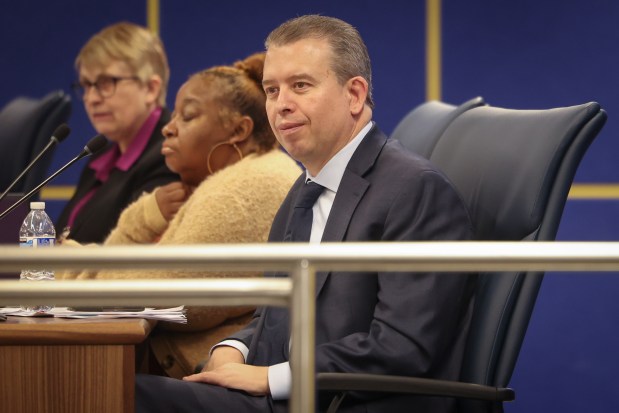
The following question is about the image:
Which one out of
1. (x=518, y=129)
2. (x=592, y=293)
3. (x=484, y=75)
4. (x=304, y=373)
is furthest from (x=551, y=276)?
(x=304, y=373)

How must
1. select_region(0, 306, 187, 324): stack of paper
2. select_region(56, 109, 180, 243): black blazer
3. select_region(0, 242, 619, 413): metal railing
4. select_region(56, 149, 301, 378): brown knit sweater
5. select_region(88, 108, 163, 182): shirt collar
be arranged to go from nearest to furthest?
select_region(0, 242, 619, 413): metal railing
select_region(0, 306, 187, 324): stack of paper
select_region(56, 149, 301, 378): brown knit sweater
select_region(56, 109, 180, 243): black blazer
select_region(88, 108, 163, 182): shirt collar

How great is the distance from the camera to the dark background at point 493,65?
4188mm

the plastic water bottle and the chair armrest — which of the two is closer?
the chair armrest

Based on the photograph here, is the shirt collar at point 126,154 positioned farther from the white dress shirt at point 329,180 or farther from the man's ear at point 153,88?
the white dress shirt at point 329,180

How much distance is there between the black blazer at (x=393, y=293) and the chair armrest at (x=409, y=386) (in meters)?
0.04

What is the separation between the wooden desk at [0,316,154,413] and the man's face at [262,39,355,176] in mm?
463

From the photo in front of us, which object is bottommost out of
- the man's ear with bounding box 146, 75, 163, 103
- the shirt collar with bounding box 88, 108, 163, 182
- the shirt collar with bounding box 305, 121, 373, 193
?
the shirt collar with bounding box 305, 121, 373, 193

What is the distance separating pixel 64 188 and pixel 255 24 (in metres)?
1.11

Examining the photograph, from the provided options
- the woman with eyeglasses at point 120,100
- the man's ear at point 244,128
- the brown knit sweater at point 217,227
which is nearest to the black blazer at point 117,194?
Result: the woman with eyeglasses at point 120,100

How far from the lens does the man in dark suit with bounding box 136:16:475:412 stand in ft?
5.44

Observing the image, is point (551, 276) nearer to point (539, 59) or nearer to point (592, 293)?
point (592, 293)

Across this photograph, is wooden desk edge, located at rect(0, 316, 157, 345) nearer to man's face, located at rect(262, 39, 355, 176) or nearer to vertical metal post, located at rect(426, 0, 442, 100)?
man's face, located at rect(262, 39, 355, 176)

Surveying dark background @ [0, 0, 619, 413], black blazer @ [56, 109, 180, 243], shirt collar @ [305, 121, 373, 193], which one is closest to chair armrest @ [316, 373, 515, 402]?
shirt collar @ [305, 121, 373, 193]

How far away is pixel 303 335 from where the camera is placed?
3.29 ft
